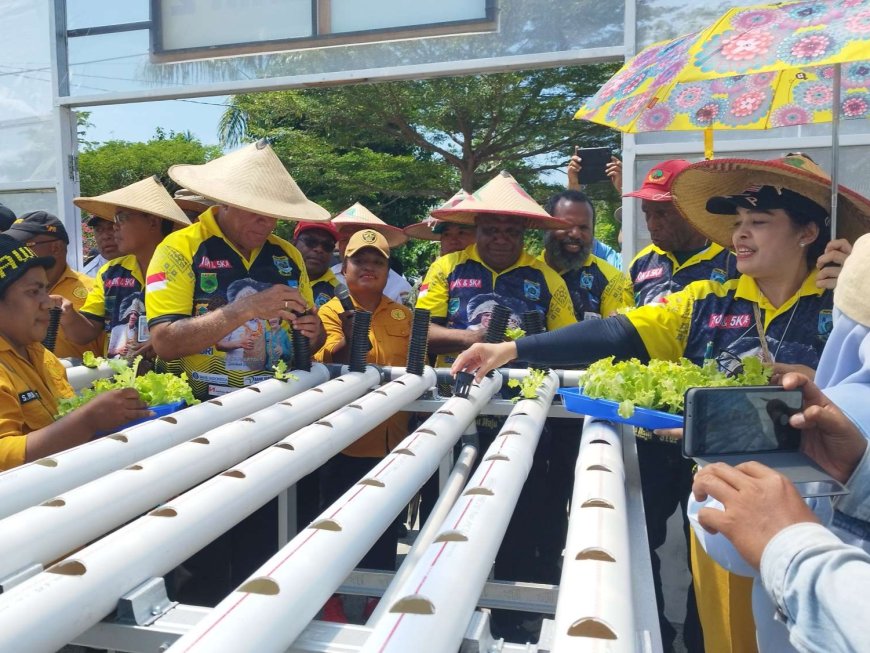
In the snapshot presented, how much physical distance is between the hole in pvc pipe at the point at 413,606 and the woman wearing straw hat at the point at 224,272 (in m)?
1.95

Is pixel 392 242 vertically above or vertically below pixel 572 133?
below

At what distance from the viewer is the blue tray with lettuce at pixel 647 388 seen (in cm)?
218

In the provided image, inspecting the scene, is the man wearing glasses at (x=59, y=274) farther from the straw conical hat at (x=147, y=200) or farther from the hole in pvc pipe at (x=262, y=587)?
the hole in pvc pipe at (x=262, y=587)

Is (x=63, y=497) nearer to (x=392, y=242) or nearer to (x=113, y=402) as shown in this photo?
(x=113, y=402)

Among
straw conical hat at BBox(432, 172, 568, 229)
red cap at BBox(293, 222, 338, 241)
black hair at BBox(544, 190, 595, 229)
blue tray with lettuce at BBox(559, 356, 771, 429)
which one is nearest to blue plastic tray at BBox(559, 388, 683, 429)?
blue tray with lettuce at BBox(559, 356, 771, 429)

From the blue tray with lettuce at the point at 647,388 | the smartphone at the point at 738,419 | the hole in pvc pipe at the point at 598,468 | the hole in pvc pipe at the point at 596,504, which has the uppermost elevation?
the smartphone at the point at 738,419

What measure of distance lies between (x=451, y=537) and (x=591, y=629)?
1.17ft

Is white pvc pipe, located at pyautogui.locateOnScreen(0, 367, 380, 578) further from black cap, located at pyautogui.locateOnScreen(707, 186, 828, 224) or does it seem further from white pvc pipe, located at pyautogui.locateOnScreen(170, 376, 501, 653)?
black cap, located at pyautogui.locateOnScreen(707, 186, 828, 224)

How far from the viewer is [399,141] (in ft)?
69.4

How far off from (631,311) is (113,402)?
166cm

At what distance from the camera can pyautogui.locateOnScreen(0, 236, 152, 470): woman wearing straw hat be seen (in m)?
2.17

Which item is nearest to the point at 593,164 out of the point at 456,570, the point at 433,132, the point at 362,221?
the point at 362,221

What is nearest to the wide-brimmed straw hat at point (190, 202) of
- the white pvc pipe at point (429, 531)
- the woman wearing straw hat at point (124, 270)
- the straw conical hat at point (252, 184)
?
the woman wearing straw hat at point (124, 270)

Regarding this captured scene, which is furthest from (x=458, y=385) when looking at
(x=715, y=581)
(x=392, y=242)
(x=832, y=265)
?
(x=392, y=242)
